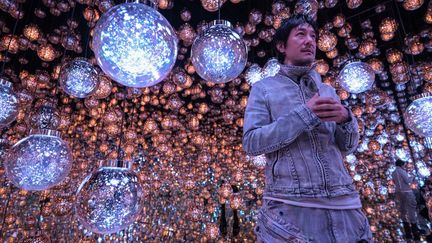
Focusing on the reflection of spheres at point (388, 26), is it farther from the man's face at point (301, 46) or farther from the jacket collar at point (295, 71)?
the jacket collar at point (295, 71)

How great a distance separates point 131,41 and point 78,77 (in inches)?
A: 58.1

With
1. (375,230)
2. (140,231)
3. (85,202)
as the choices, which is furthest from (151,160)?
(85,202)

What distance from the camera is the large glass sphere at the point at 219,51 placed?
1405 mm

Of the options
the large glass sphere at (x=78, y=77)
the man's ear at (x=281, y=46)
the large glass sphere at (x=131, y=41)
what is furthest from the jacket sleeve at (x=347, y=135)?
the large glass sphere at (x=78, y=77)

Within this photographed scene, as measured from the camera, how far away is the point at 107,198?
1.05 metres

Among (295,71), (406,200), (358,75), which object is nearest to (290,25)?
(295,71)

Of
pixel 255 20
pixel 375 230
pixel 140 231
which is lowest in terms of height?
pixel 375 230

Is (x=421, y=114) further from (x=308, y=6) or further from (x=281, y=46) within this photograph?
(x=308, y=6)

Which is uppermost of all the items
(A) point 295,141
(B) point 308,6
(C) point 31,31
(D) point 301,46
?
(C) point 31,31

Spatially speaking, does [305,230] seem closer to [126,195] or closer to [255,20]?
[126,195]

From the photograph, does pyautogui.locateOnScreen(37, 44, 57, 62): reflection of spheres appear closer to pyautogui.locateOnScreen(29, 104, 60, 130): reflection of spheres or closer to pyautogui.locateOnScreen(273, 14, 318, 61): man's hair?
pyautogui.locateOnScreen(29, 104, 60, 130): reflection of spheres

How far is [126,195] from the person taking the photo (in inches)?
42.3

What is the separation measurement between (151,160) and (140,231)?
3863 mm

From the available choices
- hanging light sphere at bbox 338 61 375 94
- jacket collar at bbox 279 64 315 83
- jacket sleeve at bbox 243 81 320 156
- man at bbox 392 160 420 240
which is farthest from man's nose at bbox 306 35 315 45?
man at bbox 392 160 420 240
